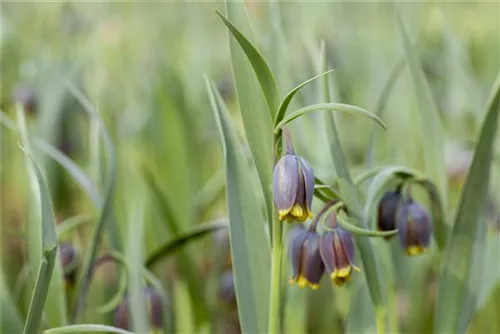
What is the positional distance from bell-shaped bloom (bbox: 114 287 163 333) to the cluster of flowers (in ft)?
1.28

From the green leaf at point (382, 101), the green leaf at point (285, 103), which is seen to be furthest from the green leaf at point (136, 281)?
the green leaf at point (382, 101)

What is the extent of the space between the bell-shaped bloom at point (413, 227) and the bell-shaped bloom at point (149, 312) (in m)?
0.52

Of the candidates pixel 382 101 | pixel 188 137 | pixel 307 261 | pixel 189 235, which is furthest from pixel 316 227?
pixel 188 137

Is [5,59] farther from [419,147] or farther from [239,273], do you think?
[239,273]

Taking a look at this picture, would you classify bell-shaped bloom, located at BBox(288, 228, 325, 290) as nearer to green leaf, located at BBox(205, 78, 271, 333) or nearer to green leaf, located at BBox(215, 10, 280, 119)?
green leaf, located at BBox(205, 78, 271, 333)

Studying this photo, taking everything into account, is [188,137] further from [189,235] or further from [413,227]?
[413,227]

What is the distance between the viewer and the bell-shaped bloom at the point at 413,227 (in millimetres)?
1511

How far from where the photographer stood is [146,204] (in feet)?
8.00

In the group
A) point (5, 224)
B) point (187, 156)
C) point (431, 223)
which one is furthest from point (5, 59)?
point (431, 223)

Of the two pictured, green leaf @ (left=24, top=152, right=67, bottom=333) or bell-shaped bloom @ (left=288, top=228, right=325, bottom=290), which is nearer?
green leaf @ (left=24, top=152, right=67, bottom=333)

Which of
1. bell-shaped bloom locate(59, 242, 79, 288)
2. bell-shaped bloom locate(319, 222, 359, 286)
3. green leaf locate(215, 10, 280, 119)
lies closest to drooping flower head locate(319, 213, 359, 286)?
bell-shaped bloom locate(319, 222, 359, 286)

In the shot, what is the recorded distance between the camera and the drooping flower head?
126 cm

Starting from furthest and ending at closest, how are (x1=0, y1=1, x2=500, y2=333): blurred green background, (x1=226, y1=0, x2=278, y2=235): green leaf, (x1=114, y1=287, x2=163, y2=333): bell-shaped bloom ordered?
(x1=0, y1=1, x2=500, y2=333): blurred green background
(x1=114, y1=287, x2=163, y2=333): bell-shaped bloom
(x1=226, y1=0, x2=278, y2=235): green leaf

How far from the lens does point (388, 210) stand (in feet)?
5.00
